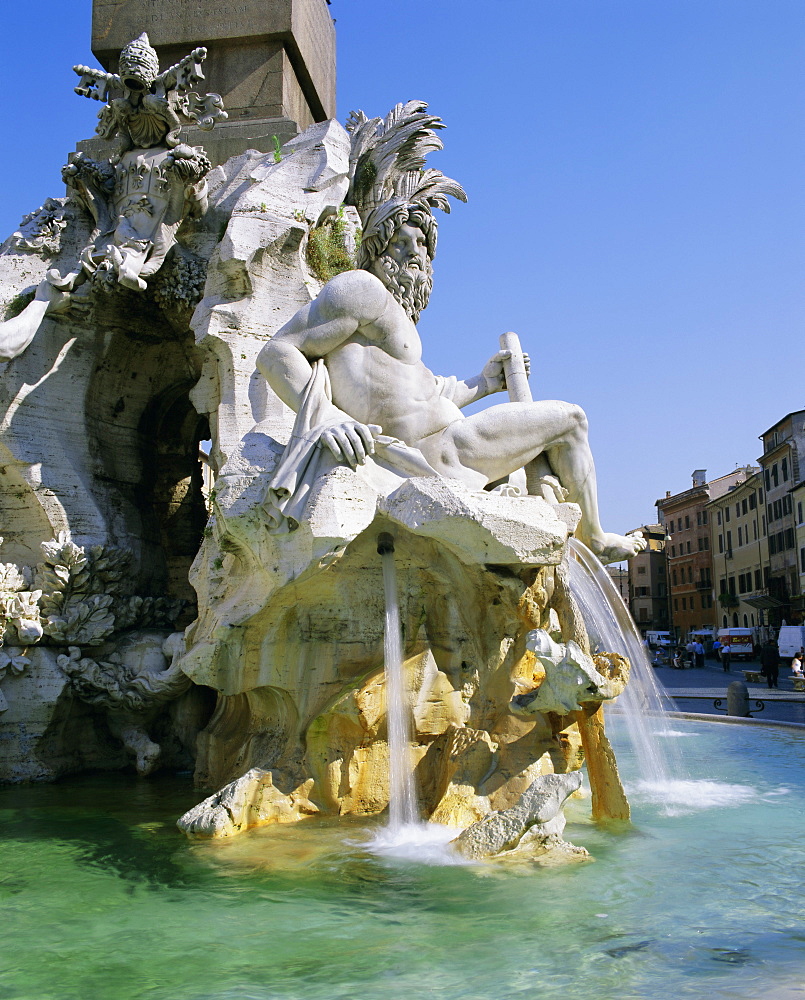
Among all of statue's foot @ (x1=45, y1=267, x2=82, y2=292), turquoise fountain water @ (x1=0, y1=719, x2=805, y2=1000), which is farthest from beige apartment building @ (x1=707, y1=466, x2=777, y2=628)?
turquoise fountain water @ (x1=0, y1=719, x2=805, y2=1000)

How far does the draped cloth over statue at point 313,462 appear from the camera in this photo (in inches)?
196

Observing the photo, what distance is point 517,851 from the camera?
453 cm

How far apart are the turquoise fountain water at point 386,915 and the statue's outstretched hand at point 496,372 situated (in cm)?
312

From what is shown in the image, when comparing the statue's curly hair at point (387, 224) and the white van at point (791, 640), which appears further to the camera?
the white van at point (791, 640)

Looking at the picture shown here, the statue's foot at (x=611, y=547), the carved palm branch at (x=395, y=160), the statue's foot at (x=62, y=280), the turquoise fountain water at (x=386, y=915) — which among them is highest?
the carved palm branch at (x=395, y=160)

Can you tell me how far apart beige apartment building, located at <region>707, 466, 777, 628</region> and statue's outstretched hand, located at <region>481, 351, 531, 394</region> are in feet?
122

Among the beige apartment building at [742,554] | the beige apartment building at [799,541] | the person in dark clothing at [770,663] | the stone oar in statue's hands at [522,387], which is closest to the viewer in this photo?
the stone oar in statue's hands at [522,387]

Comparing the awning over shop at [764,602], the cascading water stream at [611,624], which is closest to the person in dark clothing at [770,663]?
the cascading water stream at [611,624]

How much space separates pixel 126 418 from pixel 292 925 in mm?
5606

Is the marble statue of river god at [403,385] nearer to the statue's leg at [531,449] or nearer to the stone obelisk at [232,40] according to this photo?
the statue's leg at [531,449]

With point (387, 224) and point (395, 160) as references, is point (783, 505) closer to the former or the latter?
point (395, 160)

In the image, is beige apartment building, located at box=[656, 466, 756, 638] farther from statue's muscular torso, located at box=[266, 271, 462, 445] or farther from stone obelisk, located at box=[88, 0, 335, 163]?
statue's muscular torso, located at box=[266, 271, 462, 445]

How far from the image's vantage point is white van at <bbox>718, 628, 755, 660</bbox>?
115 ft

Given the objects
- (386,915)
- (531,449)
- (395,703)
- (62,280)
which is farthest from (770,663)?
(386,915)
